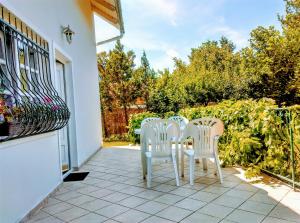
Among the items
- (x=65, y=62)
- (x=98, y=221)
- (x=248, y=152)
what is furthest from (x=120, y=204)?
(x=65, y=62)

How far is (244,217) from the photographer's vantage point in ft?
8.63

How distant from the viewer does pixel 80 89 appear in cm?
599

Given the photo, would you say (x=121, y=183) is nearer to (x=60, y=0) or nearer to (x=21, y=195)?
(x=21, y=195)

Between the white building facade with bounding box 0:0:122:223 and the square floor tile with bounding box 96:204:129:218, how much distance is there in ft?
2.70

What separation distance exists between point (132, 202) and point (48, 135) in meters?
1.54

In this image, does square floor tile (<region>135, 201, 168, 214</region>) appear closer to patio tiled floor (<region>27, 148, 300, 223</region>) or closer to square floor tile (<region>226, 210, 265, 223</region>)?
patio tiled floor (<region>27, 148, 300, 223</region>)

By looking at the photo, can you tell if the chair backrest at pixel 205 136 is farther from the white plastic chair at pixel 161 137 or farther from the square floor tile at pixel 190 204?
the square floor tile at pixel 190 204

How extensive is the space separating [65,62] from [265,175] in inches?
168

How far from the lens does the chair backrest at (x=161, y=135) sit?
4008 millimetres

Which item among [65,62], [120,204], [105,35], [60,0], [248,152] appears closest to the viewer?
[120,204]

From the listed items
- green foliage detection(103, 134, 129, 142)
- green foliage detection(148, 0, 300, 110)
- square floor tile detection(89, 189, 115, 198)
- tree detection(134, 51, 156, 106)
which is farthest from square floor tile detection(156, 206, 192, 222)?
tree detection(134, 51, 156, 106)

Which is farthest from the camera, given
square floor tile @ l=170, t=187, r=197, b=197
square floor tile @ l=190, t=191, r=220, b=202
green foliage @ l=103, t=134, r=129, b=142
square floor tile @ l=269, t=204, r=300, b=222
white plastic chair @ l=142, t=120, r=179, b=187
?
green foliage @ l=103, t=134, r=129, b=142

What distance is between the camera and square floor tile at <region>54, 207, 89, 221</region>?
112 inches

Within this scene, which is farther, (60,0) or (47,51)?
(60,0)
